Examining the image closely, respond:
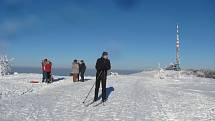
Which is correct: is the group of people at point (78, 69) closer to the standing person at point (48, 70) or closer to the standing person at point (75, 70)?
the standing person at point (75, 70)

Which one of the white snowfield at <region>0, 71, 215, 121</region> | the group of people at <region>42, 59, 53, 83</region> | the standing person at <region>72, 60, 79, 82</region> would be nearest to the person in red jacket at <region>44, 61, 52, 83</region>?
the group of people at <region>42, 59, 53, 83</region>

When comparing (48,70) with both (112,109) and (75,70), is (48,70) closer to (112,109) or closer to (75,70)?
(75,70)

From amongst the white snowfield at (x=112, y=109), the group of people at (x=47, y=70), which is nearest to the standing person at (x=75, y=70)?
the group of people at (x=47, y=70)

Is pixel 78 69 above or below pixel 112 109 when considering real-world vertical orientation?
above

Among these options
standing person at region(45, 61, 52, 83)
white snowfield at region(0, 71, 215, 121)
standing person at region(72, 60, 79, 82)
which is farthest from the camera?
standing person at region(72, 60, 79, 82)

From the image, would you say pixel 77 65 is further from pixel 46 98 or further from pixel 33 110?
pixel 33 110

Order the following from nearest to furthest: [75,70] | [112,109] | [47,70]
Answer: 1. [112,109]
2. [47,70]
3. [75,70]

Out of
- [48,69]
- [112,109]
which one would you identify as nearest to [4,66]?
[48,69]

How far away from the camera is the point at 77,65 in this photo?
37.8m

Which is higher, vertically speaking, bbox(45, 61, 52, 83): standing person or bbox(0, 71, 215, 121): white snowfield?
bbox(45, 61, 52, 83): standing person

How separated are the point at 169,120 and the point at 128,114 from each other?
1.78 m

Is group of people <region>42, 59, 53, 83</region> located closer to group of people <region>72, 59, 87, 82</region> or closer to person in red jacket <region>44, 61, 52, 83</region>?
person in red jacket <region>44, 61, 52, 83</region>

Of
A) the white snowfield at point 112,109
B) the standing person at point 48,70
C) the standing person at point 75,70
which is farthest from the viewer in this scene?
the standing person at point 75,70

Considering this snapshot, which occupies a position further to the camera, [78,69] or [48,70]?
[78,69]
